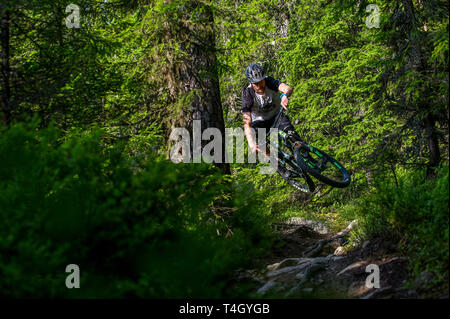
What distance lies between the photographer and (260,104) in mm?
8281

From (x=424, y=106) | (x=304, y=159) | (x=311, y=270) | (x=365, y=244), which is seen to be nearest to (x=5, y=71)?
(x=304, y=159)

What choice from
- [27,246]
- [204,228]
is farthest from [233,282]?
[27,246]

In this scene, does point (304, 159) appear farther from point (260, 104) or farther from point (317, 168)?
point (260, 104)

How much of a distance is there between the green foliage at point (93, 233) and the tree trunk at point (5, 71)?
1579 millimetres

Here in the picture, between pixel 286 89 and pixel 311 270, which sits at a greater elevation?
pixel 286 89

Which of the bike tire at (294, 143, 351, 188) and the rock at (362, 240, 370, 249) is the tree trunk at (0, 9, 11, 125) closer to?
the bike tire at (294, 143, 351, 188)

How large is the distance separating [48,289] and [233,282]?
3.14 m

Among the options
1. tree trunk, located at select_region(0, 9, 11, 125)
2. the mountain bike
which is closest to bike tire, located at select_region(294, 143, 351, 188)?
the mountain bike

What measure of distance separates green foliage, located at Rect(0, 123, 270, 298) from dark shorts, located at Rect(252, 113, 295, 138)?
408cm

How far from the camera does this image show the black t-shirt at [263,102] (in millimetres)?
8188

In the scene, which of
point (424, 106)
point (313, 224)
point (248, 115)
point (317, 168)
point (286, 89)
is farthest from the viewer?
point (313, 224)

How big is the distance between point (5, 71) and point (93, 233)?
11.1 ft

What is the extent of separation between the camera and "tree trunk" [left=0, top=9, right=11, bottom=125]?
5672mm

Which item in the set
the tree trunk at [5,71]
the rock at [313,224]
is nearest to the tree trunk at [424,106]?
the rock at [313,224]
